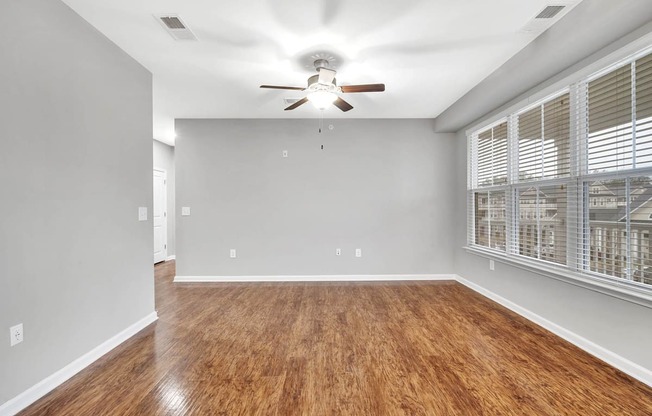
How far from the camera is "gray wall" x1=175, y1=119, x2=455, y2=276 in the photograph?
14.6 ft

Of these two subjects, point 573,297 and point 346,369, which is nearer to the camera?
point 346,369

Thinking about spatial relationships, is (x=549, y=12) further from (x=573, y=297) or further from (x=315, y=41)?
(x=573, y=297)

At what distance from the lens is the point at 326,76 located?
251cm

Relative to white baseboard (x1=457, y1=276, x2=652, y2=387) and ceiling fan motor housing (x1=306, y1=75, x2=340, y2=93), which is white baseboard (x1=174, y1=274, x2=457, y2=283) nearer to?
white baseboard (x1=457, y1=276, x2=652, y2=387)

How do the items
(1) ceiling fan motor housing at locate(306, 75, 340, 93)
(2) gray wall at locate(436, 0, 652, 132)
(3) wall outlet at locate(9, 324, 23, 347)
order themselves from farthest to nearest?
(1) ceiling fan motor housing at locate(306, 75, 340, 93), (2) gray wall at locate(436, 0, 652, 132), (3) wall outlet at locate(9, 324, 23, 347)

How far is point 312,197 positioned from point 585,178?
3.22m

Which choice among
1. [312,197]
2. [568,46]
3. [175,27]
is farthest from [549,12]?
[312,197]

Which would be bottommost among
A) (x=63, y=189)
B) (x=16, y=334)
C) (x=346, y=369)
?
(x=346, y=369)

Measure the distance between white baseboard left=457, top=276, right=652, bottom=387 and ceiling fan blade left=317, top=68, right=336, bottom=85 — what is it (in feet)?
9.92

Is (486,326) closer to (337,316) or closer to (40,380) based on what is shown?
(337,316)

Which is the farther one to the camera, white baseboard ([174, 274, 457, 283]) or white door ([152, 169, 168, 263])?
white door ([152, 169, 168, 263])

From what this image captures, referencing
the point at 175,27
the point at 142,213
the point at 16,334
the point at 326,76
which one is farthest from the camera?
the point at 142,213

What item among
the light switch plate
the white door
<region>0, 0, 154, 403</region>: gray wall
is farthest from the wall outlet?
the white door

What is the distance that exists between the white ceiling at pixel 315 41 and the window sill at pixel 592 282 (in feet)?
6.63
